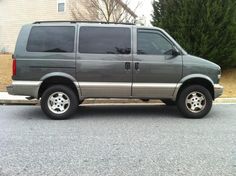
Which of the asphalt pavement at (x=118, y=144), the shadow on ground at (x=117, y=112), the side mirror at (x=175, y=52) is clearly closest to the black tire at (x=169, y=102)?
the shadow on ground at (x=117, y=112)

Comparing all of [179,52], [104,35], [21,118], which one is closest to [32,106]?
[21,118]

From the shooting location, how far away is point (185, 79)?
939cm

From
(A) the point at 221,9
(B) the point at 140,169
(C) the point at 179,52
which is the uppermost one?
(A) the point at 221,9

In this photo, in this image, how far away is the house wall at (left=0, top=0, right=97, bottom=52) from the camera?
90.6 ft

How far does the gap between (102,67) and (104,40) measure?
0.61 metres

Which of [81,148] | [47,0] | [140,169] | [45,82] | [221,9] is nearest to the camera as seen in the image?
[140,169]

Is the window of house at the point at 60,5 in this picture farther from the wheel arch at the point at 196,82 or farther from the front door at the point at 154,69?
the wheel arch at the point at 196,82

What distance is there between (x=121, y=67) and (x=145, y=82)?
0.63 m

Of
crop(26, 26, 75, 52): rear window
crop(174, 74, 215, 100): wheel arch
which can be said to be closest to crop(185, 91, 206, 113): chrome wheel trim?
crop(174, 74, 215, 100): wheel arch

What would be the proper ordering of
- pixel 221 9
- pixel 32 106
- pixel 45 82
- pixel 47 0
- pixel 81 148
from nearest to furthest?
pixel 81 148
pixel 45 82
pixel 32 106
pixel 221 9
pixel 47 0

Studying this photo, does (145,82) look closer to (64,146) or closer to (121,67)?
(121,67)

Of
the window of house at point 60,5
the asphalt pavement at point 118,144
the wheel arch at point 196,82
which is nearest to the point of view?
the asphalt pavement at point 118,144

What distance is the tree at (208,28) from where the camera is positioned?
15.0 m

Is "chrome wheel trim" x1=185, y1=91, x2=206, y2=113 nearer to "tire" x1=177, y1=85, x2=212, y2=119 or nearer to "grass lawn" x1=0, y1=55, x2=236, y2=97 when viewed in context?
"tire" x1=177, y1=85, x2=212, y2=119
